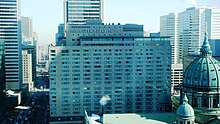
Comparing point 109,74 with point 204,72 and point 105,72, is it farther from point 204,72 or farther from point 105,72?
point 204,72

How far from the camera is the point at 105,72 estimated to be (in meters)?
187

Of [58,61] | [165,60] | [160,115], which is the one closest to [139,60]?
[165,60]

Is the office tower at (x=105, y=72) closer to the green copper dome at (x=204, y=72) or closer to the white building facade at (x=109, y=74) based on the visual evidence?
the white building facade at (x=109, y=74)

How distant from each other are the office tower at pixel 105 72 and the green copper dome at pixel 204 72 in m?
60.6

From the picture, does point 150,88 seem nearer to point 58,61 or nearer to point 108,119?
point 58,61

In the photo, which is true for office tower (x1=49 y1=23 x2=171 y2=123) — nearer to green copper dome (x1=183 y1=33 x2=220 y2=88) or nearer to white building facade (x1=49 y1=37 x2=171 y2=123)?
white building facade (x1=49 y1=37 x2=171 y2=123)

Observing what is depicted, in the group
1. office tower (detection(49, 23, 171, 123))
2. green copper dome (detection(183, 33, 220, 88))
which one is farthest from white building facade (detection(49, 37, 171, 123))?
green copper dome (detection(183, 33, 220, 88))

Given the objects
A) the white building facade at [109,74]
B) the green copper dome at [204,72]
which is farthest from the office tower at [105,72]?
the green copper dome at [204,72]

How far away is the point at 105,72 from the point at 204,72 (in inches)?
2767

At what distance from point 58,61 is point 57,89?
1356 centimetres

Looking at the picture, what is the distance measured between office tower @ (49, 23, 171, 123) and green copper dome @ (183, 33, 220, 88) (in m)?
60.6

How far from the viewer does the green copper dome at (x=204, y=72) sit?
123m

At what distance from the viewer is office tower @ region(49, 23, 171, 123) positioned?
18288 centimetres

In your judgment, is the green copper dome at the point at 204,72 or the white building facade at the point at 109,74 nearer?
the green copper dome at the point at 204,72
